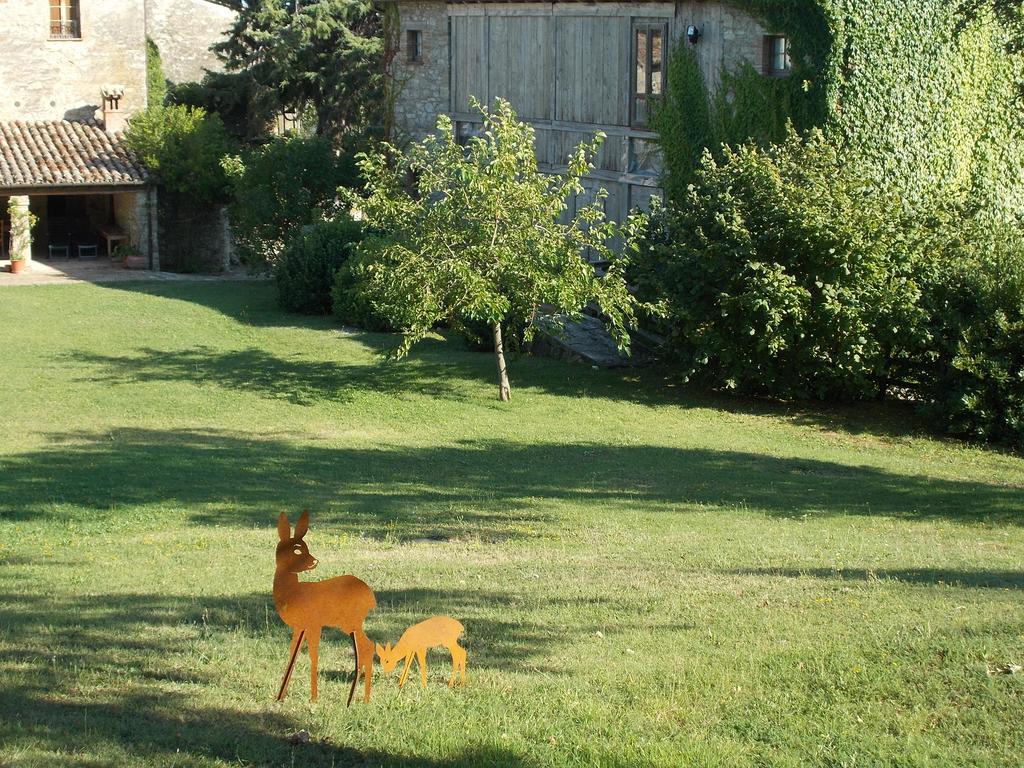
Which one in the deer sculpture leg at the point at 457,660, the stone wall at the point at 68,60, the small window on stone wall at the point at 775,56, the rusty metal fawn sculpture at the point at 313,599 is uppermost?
the stone wall at the point at 68,60

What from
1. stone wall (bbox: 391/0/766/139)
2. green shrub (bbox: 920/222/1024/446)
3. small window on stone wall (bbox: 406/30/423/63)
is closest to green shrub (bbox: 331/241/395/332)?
stone wall (bbox: 391/0/766/139)

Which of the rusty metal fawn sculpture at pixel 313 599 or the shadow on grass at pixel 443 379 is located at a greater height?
the rusty metal fawn sculpture at pixel 313 599

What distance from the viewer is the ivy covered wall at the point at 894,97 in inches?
Result: 824

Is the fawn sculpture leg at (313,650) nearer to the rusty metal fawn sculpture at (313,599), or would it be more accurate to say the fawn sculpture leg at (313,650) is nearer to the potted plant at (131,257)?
the rusty metal fawn sculpture at (313,599)

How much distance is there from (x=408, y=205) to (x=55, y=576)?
11.4 meters

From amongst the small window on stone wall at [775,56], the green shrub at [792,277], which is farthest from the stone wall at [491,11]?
the green shrub at [792,277]

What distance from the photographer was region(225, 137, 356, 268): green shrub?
3158cm

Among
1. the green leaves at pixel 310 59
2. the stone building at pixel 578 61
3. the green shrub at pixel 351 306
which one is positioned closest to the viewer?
the stone building at pixel 578 61

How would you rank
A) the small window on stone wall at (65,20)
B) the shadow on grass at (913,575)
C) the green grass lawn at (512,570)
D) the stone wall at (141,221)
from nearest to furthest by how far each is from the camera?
1. the green grass lawn at (512,570)
2. the shadow on grass at (913,575)
3. the stone wall at (141,221)
4. the small window on stone wall at (65,20)

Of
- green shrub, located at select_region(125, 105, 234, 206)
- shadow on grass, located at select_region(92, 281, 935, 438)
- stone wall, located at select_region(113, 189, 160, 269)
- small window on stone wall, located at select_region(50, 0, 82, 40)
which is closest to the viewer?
shadow on grass, located at select_region(92, 281, 935, 438)

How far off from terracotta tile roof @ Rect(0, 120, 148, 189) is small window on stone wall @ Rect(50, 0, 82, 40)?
2461mm

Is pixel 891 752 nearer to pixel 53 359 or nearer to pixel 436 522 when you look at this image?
pixel 436 522

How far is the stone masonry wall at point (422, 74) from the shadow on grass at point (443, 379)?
10.4m

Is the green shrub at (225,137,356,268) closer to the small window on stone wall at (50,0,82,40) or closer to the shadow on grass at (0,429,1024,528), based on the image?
the small window on stone wall at (50,0,82,40)
